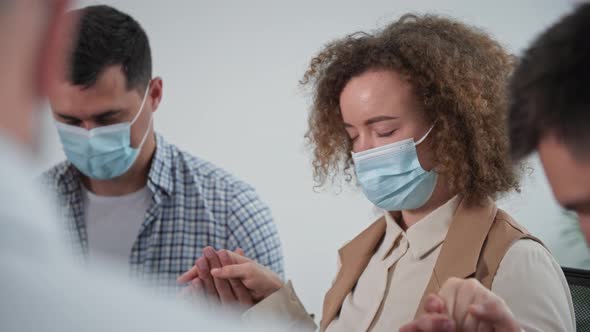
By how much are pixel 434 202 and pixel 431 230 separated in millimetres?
91

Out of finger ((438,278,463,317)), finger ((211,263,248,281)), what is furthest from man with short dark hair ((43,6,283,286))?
finger ((438,278,463,317))

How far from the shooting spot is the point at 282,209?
3.65 meters

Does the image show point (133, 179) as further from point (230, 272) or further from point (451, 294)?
point (451, 294)

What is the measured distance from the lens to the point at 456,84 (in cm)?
151

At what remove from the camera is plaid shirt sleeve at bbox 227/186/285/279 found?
221cm

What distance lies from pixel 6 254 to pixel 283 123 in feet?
10.7

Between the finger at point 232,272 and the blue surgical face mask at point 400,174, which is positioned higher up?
the blue surgical face mask at point 400,174

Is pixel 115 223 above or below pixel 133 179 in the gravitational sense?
below

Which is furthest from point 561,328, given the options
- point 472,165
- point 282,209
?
point 282,209

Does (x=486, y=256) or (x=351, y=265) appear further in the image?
(x=351, y=265)

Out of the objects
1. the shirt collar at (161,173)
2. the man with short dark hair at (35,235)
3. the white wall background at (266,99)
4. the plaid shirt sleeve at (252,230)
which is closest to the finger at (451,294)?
the man with short dark hair at (35,235)

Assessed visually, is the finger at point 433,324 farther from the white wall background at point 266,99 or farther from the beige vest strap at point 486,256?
the white wall background at point 266,99

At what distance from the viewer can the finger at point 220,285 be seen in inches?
58.6

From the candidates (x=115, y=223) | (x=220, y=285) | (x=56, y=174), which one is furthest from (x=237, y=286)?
(x=56, y=174)
